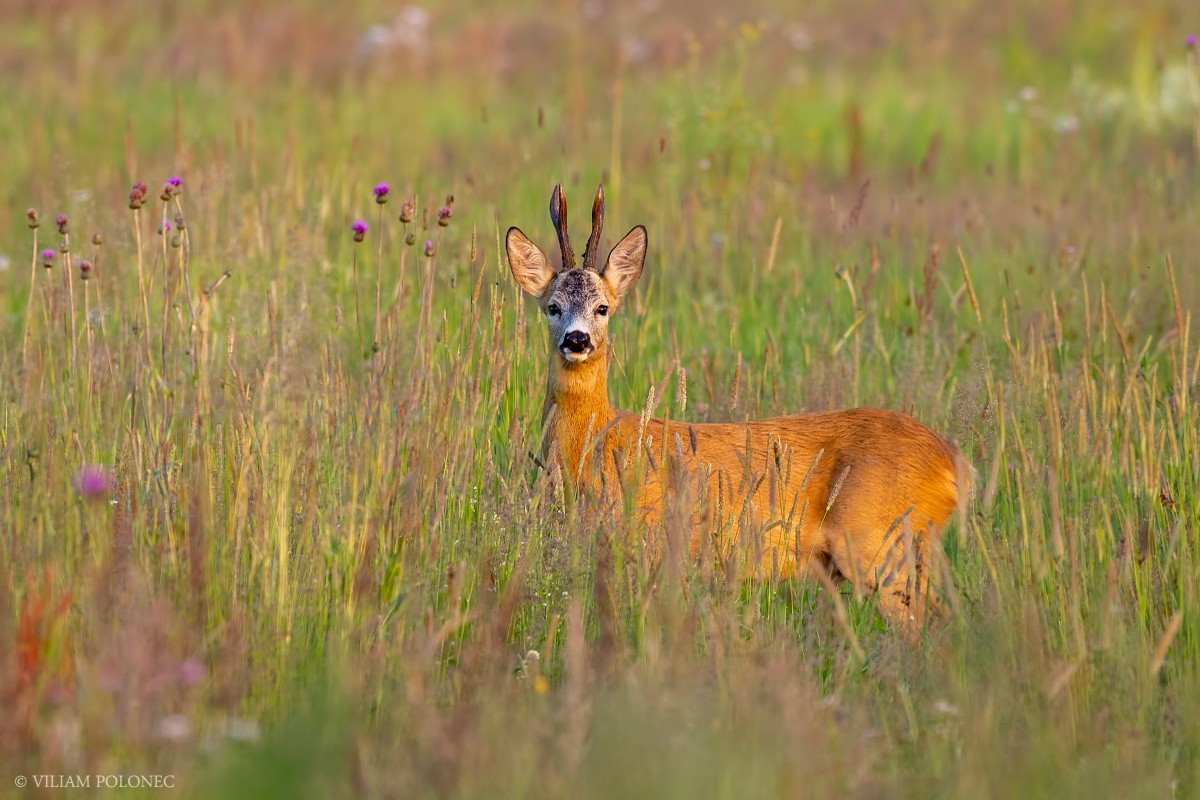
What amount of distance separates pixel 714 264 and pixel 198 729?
17.4ft

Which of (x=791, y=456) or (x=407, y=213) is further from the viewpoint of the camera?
(x=791, y=456)

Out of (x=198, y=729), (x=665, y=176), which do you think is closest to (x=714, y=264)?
(x=665, y=176)

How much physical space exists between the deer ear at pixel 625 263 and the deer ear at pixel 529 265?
0.23 metres

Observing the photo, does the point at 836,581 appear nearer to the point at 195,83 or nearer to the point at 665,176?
the point at 665,176

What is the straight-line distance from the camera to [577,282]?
5699 millimetres

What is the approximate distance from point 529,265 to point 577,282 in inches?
13.6

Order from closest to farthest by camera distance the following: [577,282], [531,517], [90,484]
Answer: [90,484]
[531,517]
[577,282]

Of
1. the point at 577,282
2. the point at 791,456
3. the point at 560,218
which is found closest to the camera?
the point at 791,456

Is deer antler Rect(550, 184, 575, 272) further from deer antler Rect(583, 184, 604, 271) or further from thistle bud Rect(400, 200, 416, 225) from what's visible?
thistle bud Rect(400, 200, 416, 225)

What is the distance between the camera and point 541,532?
4484 mm

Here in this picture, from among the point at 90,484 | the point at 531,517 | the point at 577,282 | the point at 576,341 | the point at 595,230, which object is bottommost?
the point at 531,517

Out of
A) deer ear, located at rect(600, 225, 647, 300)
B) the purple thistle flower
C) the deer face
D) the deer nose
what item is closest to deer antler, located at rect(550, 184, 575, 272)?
the deer face

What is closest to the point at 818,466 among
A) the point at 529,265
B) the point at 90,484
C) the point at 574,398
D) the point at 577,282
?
the point at 574,398

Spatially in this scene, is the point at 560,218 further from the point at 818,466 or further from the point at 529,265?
the point at 818,466
